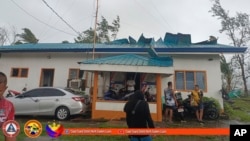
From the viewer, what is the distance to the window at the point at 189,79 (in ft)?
45.4

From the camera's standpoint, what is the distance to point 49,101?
11281 millimetres

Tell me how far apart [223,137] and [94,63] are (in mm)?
6758

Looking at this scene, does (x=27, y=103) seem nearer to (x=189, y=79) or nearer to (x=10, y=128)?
(x=189, y=79)

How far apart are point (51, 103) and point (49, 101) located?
0.49 feet

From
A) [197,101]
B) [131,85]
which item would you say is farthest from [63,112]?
[197,101]

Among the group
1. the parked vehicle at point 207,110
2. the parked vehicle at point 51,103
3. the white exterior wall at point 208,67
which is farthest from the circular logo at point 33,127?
the white exterior wall at point 208,67

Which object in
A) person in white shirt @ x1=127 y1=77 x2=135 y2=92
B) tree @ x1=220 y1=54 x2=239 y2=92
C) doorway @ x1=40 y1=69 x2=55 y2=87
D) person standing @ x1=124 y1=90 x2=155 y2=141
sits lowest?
person standing @ x1=124 y1=90 x2=155 y2=141

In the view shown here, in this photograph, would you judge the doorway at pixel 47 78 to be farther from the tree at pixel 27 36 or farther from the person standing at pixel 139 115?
the tree at pixel 27 36

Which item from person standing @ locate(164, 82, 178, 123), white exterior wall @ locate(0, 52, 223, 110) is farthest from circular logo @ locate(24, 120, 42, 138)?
white exterior wall @ locate(0, 52, 223, 110)

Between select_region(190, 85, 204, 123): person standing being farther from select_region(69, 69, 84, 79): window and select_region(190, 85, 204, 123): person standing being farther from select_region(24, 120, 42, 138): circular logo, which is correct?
select_region(24, 120, 42, 138): circular logo

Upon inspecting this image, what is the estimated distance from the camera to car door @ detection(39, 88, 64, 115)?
11227 mm

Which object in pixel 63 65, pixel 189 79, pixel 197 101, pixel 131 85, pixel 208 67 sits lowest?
pixel 197 101

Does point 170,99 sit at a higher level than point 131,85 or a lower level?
lower

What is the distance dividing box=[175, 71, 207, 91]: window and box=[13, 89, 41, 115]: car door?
8.02 metres
